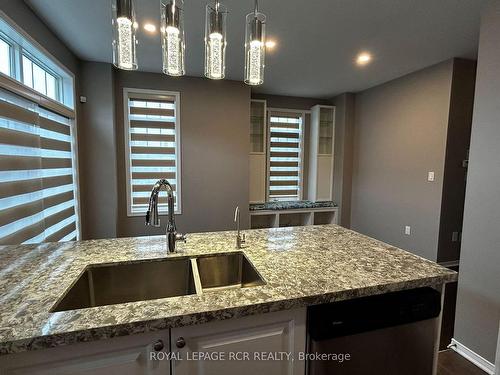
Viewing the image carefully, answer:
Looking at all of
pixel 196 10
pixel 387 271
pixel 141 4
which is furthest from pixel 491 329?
pixel 141 4

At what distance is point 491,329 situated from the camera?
5.95 feet

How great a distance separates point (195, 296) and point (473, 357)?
2308 millimetres

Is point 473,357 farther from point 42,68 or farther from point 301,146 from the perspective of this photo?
point 42,68

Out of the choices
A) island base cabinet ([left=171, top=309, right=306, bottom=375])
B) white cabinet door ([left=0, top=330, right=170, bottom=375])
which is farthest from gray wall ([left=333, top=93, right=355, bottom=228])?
white cabinet door ([left=0, top=330, right=170, bottom=375])

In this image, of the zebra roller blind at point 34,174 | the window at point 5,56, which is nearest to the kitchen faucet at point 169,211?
the zebra roller blind at point 34,174

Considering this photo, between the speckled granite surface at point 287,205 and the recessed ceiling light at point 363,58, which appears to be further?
the speckled granite surface at point 287,205

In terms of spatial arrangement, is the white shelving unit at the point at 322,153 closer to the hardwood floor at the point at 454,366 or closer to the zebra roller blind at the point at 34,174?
the hardwood floor at the point at 454,366

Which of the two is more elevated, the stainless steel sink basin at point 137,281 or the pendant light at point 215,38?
the pendant light at point 215,38

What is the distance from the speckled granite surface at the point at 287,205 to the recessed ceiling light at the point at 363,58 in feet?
7.47

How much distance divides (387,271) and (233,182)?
9.32 feet

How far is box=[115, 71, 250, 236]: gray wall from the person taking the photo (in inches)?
140

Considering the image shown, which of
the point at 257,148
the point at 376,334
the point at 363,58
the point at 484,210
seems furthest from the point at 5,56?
the point at 484,210

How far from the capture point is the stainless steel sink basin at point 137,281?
4.14 feet

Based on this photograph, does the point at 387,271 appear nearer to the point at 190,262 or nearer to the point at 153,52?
the point at 190,262
